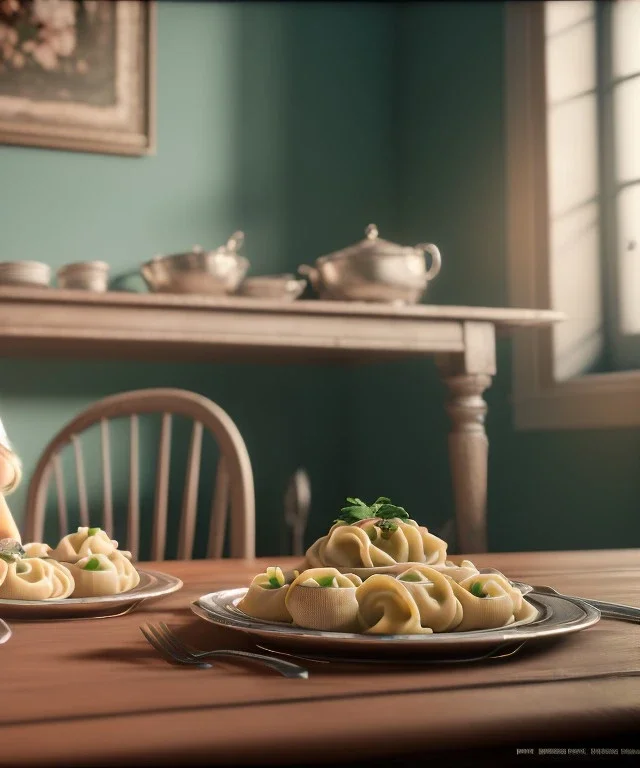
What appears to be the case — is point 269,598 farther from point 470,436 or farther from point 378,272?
point 378,272

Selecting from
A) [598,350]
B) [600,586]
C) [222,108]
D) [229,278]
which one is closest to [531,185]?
[598,350]

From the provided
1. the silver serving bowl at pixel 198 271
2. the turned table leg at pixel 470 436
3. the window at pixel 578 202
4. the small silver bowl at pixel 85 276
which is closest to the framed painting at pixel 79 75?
the small silver bowl at pixel 85 276

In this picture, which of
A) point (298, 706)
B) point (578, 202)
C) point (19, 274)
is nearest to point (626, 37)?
point (578, 202)

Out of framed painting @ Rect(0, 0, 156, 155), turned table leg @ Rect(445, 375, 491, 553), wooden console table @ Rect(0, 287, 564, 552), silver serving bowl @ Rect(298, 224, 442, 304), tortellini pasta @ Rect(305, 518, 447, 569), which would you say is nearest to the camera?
tortellini pasta @ Rect(305, 518, 447, 569)

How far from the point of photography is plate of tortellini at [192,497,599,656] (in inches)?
18.9

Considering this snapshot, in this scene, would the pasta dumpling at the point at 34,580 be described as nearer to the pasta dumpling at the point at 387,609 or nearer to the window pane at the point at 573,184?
the pasta dumpling at the point at 387,609

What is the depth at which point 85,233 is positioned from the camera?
9.24ft

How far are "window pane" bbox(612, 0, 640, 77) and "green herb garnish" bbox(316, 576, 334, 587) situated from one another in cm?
220

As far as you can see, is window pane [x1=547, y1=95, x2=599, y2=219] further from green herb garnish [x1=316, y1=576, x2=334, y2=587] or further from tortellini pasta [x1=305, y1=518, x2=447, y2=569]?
green herb garnish [x1=316, y1=576, x2=334, y2=587]

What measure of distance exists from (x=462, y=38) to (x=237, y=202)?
0.83m

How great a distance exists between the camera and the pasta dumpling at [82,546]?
679mm

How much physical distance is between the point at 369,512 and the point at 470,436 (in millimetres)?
1609

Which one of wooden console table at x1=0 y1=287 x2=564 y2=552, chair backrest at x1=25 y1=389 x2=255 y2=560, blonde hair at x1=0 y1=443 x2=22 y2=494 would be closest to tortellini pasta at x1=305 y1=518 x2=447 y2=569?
blonde hair at x1=0 y1=443 x2=22 y2=494

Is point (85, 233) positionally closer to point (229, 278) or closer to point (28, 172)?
point (28, 172)
